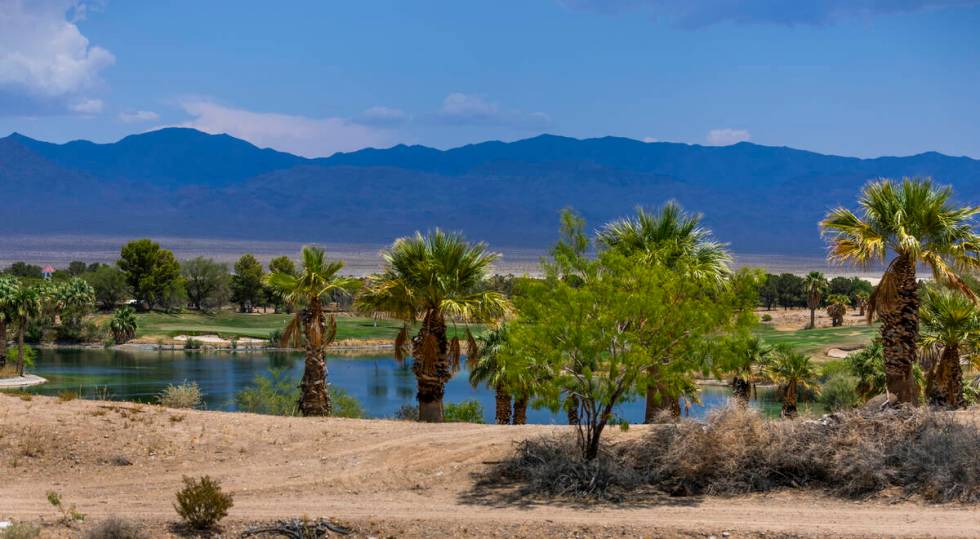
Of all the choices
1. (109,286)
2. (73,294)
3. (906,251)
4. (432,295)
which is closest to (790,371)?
(906,251)

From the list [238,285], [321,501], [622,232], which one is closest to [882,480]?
[321,501]

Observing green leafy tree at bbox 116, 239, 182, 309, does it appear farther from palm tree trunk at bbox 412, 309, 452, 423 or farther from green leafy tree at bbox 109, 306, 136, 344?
palm tree trunk at bbox 412, 309, 452, 423

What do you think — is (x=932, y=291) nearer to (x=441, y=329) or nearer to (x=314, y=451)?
(x=441, y=329)

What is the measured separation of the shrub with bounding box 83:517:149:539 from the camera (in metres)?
14.8

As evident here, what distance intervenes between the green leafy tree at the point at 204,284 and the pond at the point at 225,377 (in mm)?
42727

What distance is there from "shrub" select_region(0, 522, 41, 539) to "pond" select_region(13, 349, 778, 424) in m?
32.8

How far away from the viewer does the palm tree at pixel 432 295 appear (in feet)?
84.2

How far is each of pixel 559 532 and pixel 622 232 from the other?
43.0 feet

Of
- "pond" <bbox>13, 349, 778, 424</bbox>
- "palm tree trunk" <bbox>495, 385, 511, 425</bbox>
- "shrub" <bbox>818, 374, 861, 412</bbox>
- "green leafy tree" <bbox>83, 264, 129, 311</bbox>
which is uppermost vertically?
"green leafy tree" <bbox>83, 264, 129, 311</bbox>

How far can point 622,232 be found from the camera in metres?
27.5

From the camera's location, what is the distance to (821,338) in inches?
3814

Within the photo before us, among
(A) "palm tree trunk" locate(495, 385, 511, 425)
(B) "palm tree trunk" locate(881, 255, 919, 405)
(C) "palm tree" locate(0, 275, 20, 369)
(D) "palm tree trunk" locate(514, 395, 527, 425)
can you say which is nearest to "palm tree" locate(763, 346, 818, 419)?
(A) "palm tree trunk" locate(495, 385, 511, 425)

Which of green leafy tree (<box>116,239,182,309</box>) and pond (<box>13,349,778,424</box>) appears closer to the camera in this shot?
pond (<box>13,349,778,424</box>)

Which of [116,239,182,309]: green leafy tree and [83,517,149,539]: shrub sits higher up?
[116,239,182,309]: green leafy tree
